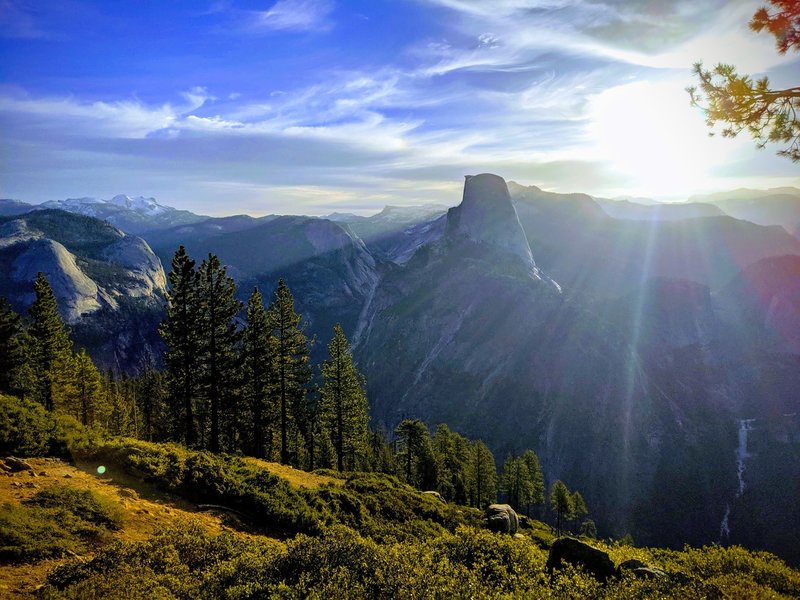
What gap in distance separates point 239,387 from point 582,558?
92.8ft

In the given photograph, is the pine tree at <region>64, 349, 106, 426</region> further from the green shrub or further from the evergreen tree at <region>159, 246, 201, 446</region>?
the green shrub

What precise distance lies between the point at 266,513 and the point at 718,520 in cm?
9952

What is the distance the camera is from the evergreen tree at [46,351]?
3922 cm

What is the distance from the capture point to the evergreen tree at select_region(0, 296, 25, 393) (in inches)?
1453

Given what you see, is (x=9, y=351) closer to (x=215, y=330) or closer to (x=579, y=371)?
(x=215, y=330)

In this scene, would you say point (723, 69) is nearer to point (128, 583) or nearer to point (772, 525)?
point (128, 583)

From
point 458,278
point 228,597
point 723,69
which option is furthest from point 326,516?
point 458,278

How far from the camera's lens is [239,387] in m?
33.9

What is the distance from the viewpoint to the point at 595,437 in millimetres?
98812

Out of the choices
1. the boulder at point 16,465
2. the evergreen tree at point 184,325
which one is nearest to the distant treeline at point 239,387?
the evergreen tree at point 184,325

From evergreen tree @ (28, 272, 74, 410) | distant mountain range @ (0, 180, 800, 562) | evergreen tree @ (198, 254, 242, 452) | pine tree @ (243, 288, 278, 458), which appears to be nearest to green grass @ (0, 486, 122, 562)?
evergreen tree @ (198, 254, 242, 452)

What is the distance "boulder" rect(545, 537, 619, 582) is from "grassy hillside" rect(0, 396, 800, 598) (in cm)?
37

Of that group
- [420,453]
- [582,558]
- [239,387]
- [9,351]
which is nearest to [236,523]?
[582,558]

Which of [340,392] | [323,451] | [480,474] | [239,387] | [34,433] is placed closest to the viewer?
[34,433]
